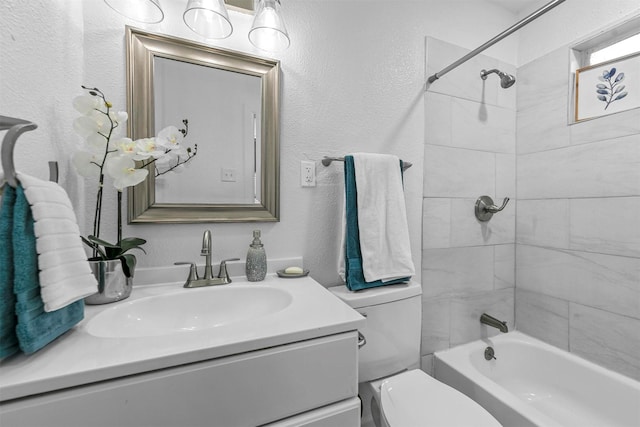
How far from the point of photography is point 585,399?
126 centimetres

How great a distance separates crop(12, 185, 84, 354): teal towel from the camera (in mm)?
444

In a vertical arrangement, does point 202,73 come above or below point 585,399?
above

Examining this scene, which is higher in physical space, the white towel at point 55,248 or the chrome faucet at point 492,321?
the white towel at point 55,248

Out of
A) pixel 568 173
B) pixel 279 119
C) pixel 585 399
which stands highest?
pixel 279 119

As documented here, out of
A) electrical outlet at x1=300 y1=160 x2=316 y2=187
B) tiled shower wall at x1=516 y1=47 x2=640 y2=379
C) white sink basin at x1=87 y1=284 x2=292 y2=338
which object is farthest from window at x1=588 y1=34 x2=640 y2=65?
white sink basin at x1=87 y1=284 x2=292 y2=338

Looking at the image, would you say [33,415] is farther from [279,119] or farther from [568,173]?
[568,173]

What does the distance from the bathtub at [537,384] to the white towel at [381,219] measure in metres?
0.58

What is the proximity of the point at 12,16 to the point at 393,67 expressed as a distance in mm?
1281

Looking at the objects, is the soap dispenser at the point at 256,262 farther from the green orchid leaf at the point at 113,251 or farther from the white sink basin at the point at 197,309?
the green orchid leaf at the point at 113,251

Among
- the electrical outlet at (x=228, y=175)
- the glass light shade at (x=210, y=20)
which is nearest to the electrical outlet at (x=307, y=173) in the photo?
the electrical outlet at (x=228, y=175)

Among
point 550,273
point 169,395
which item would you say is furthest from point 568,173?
point 169,395

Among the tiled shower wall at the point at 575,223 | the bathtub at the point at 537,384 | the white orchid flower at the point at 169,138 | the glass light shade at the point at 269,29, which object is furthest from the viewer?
the tiled shower wall at the point at 575,223

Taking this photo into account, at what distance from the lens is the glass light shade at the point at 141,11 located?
2.89ft

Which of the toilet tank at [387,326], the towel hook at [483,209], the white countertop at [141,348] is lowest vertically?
the toilet tank at [387,326]
